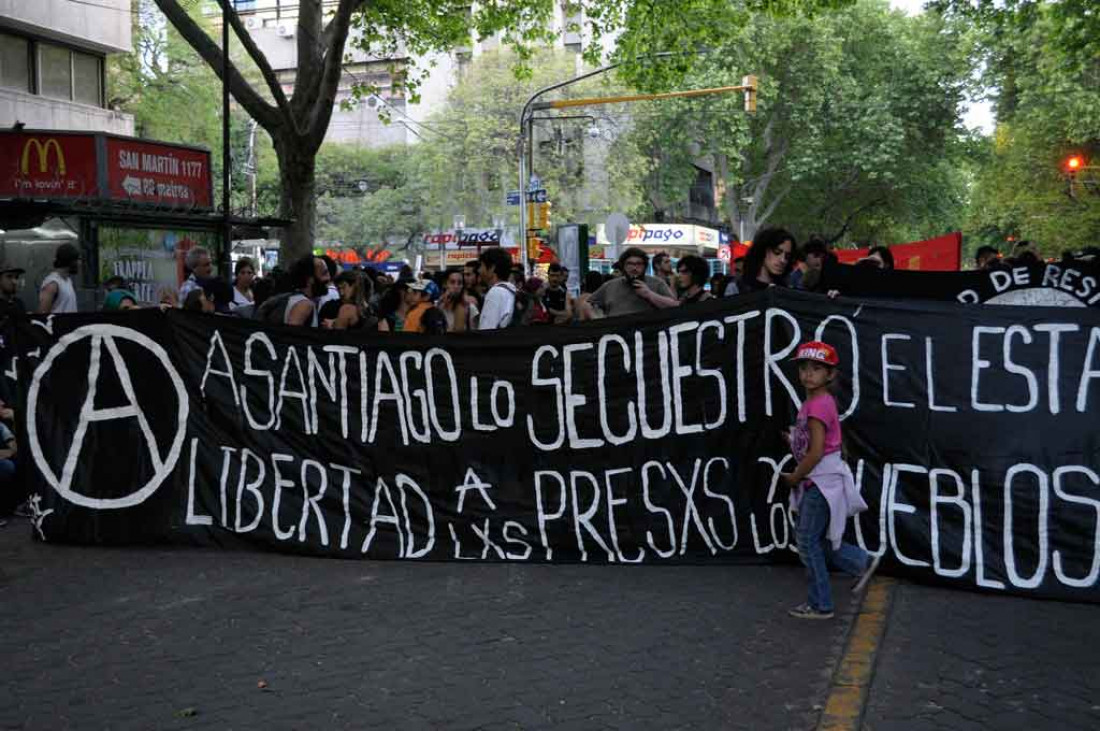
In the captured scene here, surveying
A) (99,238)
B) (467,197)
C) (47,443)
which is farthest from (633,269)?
(467,197)

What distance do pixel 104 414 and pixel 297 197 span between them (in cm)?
906

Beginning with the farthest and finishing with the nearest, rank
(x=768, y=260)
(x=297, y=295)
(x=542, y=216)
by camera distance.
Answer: (x=542, y=216) < (x=297, y=295) < (x=768, y=260)

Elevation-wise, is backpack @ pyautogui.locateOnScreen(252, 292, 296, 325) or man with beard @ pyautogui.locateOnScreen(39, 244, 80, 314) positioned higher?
man with beard @ pyautogui.locateOnScreen(39, 244, 80, 314)

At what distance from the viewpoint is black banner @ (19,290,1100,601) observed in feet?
21.1

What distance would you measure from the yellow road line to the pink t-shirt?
0.84 metres

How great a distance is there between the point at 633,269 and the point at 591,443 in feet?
7.90

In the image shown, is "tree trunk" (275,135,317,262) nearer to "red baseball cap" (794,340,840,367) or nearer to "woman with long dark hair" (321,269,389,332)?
"woman with long dark hair" (321,269,389,332)

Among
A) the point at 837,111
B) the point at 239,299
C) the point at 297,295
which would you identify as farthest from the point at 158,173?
the point at 837,111

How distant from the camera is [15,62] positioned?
22984 mm

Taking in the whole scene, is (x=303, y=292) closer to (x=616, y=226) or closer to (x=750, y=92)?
(x=616, y=226)

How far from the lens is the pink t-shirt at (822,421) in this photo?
580cm

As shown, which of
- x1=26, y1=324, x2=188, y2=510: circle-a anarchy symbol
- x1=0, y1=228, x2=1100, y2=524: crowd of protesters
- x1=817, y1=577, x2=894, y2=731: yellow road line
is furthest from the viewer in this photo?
x1=0, y1=228, x2=1100, y2=524: crowd of protesters

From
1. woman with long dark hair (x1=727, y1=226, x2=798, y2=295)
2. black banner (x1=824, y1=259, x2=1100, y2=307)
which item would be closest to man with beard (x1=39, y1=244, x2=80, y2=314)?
woman with long dark hair (x1=727, y1=226, x2=798, y2=295)

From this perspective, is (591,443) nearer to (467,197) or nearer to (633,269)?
(633,269)
